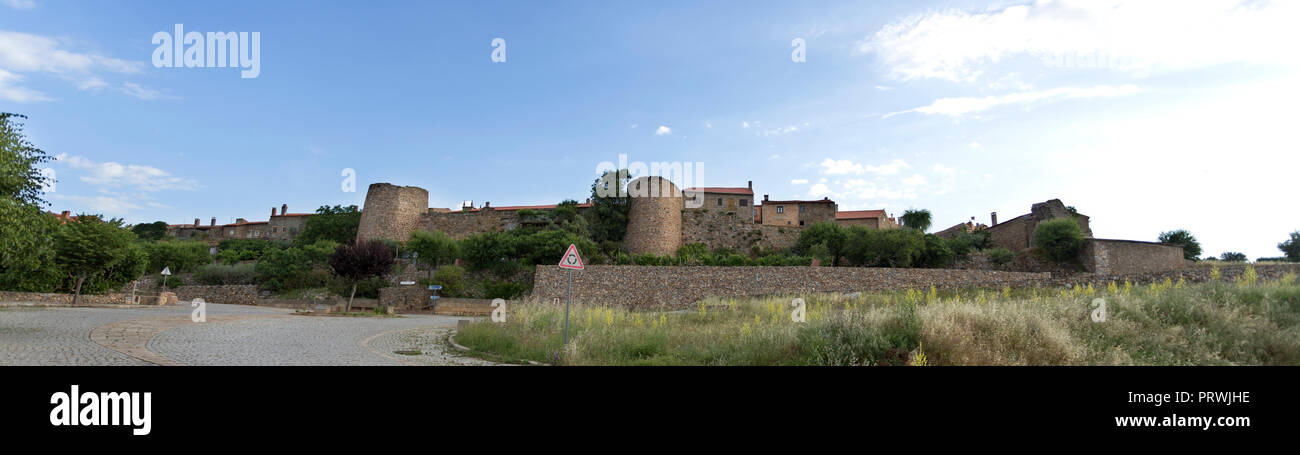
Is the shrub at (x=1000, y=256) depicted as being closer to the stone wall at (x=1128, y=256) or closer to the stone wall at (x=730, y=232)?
the stone wall at (x=1128, y=256)

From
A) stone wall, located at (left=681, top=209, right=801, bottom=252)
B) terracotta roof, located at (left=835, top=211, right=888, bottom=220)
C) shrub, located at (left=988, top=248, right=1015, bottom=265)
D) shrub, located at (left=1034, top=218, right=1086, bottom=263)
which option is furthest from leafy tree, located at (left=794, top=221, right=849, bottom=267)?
terracotta roof, located at (left=835, top=211, right=888, bottom=220)

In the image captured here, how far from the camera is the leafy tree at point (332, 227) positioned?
48.3 metres

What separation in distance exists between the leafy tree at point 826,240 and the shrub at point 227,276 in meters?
33.3

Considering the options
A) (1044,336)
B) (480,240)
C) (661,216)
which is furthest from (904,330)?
(661,216)

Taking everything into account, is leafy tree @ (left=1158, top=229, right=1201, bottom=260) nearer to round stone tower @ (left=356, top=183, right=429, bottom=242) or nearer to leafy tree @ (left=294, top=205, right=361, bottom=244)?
round stone tower @ (left=356, top=183, right=429, bottom=242)

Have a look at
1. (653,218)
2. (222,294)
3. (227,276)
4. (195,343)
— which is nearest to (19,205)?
(195,343)

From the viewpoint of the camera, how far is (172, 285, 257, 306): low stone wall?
32.3 m

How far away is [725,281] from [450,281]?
15020 millimetres

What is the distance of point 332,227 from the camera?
159ft

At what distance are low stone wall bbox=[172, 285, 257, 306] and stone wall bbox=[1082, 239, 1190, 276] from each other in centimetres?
4479

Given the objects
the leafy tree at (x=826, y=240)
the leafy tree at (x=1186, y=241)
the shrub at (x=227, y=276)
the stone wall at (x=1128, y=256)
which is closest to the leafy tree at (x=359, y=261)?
the shrub at (x=227, y=276)

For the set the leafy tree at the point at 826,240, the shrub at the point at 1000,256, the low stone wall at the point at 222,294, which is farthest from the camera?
the leafy tree at the point at 826,240
